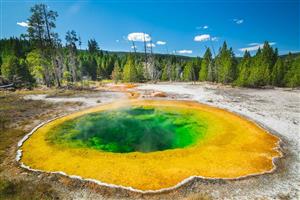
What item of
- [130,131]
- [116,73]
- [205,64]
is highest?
[205,64]

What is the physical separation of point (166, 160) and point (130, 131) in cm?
756

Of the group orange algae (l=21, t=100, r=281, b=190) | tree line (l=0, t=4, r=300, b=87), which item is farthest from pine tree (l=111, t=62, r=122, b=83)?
orange algae (l=21, t=100, r=281, b=190)

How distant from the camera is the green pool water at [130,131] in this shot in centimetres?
1357

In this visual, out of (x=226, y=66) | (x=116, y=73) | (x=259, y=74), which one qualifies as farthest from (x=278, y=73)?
(x=116, y=73)

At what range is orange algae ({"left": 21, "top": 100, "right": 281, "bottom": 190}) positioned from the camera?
28.6 feet

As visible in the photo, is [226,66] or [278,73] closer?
[278,73]

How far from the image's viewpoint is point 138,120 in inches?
808

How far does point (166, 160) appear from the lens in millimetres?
10258

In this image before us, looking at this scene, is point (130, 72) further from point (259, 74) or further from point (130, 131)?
point (130, 131)

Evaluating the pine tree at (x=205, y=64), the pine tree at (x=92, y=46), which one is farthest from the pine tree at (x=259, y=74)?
the pine tree at (x=92, y=46)

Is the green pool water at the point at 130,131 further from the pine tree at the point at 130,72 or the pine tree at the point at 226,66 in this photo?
the pine tree at the point at 130,72

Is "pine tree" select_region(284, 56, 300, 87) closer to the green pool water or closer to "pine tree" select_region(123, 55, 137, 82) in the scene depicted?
the green pool water

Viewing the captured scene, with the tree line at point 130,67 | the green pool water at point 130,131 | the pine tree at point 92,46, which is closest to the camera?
the green pool water at point 130,131

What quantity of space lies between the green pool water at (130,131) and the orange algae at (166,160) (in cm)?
145
